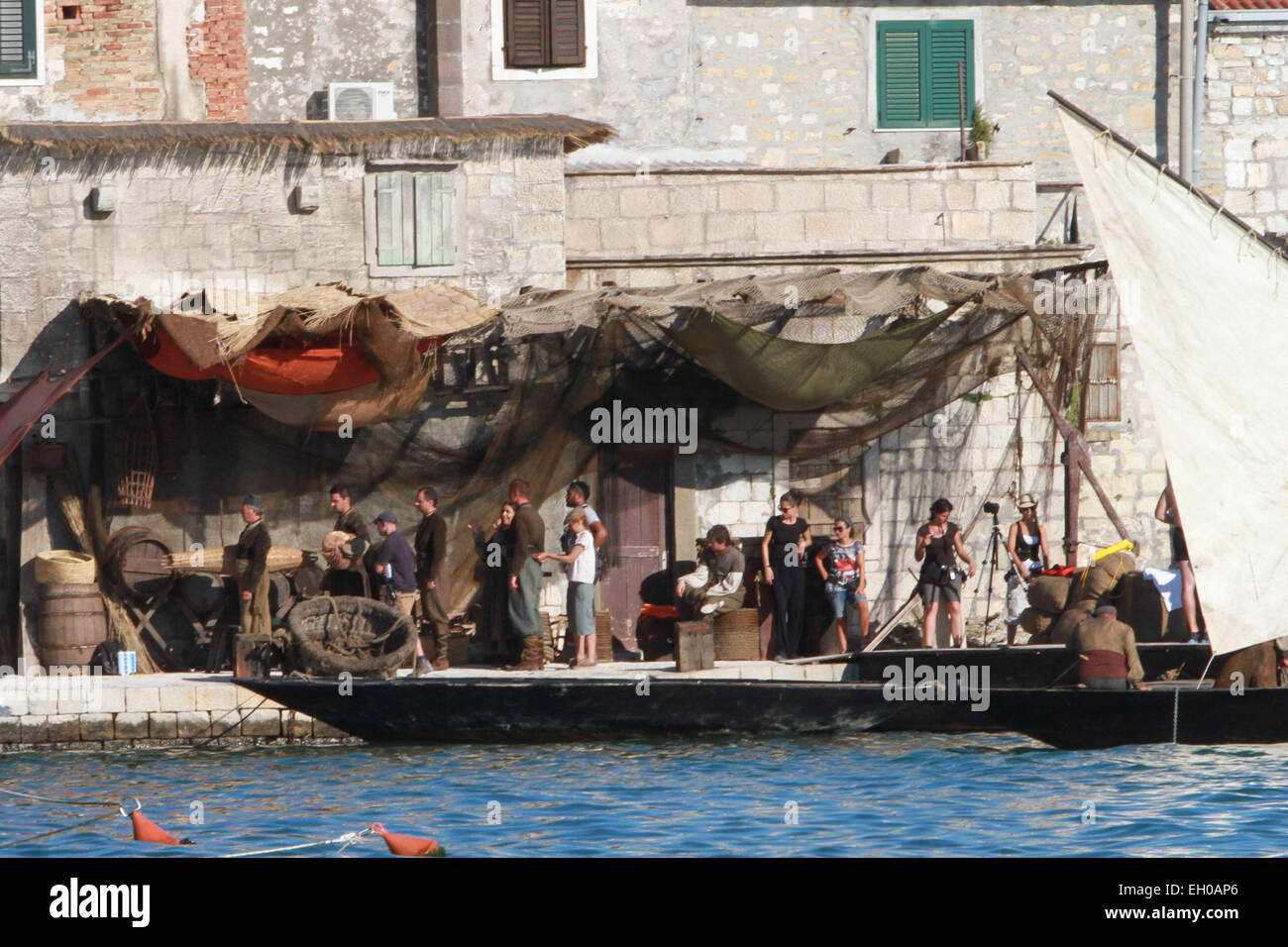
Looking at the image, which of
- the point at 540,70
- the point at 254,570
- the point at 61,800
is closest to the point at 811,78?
the point at 540,70

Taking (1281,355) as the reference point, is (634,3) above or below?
above

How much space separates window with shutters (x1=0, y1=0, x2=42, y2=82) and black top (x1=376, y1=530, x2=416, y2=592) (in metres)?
6.80

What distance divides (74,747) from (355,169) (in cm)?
633

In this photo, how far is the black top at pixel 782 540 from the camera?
62.0 feet

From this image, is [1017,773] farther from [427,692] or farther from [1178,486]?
[427,692]

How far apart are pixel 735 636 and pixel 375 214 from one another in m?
5.46

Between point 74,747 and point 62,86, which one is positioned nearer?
point 74,747

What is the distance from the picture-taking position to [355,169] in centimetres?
1970

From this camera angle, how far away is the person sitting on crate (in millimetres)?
18703

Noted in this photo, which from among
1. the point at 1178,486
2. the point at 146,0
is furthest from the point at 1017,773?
the point at 146,0

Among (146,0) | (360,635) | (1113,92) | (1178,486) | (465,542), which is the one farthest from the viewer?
(1113,92)

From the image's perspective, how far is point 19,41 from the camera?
20766 mm
